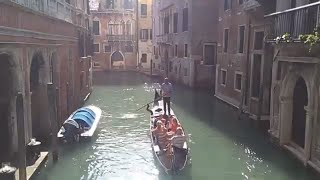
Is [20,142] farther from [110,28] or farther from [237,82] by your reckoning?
[110,28]

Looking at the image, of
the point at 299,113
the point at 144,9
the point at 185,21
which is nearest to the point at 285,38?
the point at 299,113

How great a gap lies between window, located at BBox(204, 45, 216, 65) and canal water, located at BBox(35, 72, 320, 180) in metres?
7.22

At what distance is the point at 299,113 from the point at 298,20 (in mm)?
2782

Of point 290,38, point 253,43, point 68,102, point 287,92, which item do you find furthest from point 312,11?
point 68,102

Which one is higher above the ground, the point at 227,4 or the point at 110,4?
the point at 110,4

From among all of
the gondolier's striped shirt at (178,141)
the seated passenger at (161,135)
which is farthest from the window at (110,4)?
the gondolier's striped shirt at (178,141)

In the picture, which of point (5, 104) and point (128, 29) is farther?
point (128, 29)

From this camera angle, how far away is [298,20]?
8570mm

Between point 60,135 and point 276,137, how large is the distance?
20.7 feet

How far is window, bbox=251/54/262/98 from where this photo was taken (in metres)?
13.4

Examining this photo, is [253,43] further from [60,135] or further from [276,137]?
[60,135]

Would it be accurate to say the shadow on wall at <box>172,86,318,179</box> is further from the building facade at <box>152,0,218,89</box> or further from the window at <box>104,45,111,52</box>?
the window at <box>104,45,111,52</box>

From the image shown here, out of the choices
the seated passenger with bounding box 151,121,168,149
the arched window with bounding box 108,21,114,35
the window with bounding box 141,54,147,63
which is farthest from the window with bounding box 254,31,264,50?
the arched window with bounding box 108,21,114,35

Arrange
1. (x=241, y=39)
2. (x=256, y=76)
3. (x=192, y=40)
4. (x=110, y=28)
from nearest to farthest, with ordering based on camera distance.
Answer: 1. (x=256, y=76)
2. (x=241, y=39)
3. (x=192, y=40)
4. (x=110, y=28)
